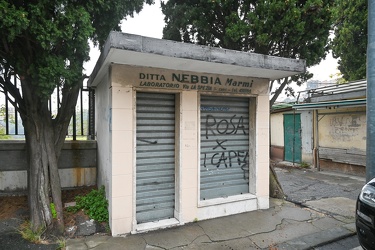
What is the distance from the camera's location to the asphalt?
3900 mm

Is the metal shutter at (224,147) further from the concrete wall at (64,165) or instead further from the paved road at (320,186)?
the concrete wall at (64,165)

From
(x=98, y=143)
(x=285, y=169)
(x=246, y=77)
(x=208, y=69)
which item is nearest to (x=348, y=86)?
(x=285, y=169)

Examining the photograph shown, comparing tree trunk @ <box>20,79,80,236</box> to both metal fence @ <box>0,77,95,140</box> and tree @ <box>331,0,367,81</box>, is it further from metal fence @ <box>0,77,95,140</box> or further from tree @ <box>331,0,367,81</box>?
tree @ <box>331,0,367,81</box>

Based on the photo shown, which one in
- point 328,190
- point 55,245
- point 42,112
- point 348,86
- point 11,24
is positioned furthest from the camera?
point 348,86

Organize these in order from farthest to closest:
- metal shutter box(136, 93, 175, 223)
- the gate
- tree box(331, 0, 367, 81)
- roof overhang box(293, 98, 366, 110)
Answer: the gate
tree box(331, 0, 367, 81)
roof overhang box(293, 98, 366, 110)
metal shutter box(136, 93, 175, 223)

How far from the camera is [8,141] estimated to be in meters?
5.42

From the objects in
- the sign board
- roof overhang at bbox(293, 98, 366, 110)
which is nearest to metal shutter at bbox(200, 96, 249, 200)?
the sign board

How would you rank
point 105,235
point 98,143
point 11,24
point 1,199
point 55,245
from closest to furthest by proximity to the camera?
1. point 11,24
2. point 55,245
3. point 105,235
4. point 1,199
5. point 98,143

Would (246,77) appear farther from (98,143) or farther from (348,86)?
(348,86)

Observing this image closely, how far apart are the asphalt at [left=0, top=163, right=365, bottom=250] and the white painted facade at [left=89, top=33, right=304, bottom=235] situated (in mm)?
234

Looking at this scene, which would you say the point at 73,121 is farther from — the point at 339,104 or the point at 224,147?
the point at 339,104

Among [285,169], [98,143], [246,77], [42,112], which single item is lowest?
[285,169]

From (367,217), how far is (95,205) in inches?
170

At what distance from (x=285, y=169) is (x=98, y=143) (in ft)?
27.7
